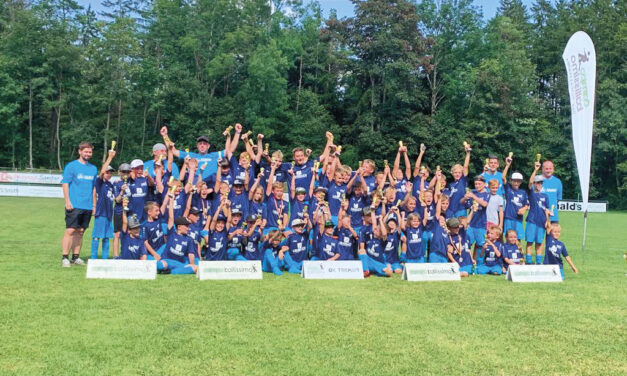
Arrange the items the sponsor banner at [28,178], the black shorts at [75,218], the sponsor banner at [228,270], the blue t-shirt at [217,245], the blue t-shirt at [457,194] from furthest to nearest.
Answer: the sponsor banner at [28,178] < the blue t-shirt at [457,194] < the blue t-shirt at [217,245] < the black shorts at [75,218] < the sponsor banner at [228,270]

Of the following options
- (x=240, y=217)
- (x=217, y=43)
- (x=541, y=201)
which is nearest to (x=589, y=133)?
(x=541, y=201)

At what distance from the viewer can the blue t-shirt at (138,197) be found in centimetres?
1045

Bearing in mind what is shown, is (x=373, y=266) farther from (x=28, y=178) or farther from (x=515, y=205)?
(x=28, y=178)

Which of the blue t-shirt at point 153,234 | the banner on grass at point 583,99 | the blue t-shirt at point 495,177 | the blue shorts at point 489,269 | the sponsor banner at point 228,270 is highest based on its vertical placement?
the banner on grass at point 583,99

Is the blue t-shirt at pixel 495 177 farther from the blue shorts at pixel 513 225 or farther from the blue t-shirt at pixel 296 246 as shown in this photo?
the blue t-shirt at pixel 296 246

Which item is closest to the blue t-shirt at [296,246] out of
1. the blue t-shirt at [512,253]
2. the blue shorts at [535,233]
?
the blue t-shirt at [512,253]

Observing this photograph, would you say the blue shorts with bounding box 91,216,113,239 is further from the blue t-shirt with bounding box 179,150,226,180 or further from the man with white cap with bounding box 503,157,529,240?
the man with white cap with bounding box 503,157,529,240

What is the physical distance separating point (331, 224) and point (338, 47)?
150ft

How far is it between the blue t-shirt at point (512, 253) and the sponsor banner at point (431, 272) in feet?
5.16

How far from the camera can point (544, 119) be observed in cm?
5228

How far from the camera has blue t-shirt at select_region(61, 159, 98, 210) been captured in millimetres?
9891

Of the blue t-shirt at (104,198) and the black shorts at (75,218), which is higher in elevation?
the blue t-shirt at (104,198)

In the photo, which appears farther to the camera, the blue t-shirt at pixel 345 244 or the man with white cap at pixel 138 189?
the man with white cap at pixel 138 189

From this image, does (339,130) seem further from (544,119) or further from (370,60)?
(544,119)
